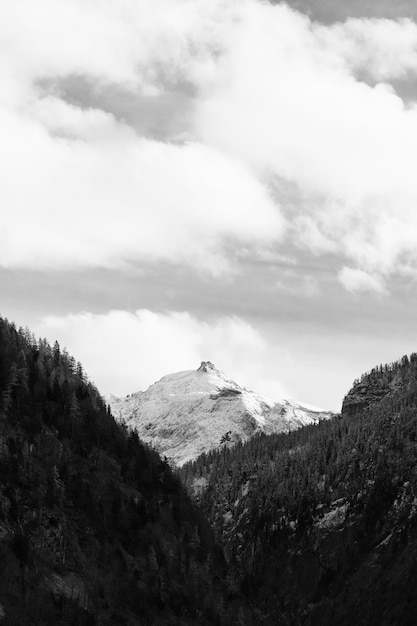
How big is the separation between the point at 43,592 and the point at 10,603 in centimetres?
986

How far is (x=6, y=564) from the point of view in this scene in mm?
199875

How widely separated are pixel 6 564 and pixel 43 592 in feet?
28.3

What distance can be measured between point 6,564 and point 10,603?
10298mm

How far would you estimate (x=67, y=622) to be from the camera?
197m

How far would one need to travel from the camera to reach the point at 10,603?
191 metres

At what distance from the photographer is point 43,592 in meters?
200

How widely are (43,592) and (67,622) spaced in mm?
7371

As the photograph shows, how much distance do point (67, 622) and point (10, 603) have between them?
39.9ft
